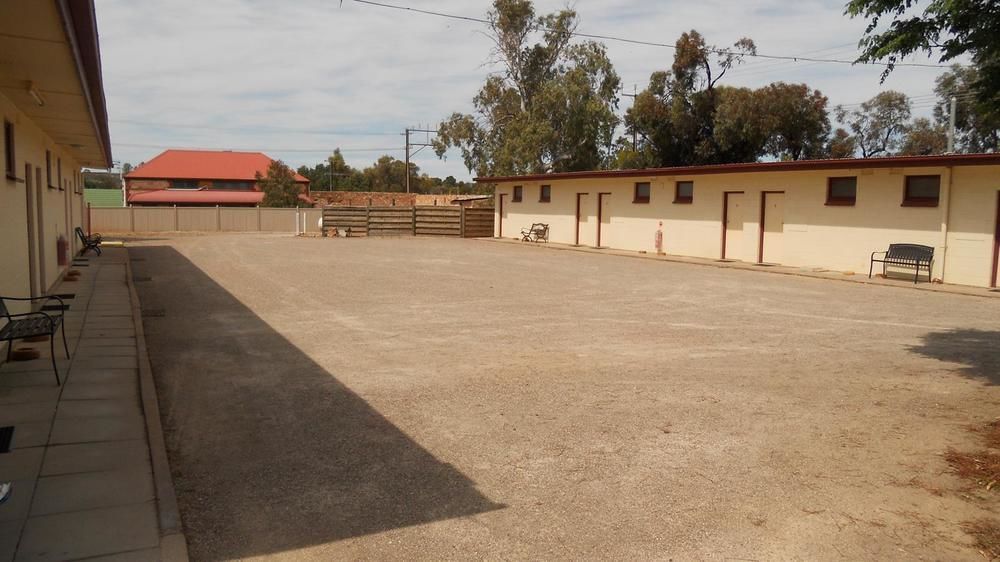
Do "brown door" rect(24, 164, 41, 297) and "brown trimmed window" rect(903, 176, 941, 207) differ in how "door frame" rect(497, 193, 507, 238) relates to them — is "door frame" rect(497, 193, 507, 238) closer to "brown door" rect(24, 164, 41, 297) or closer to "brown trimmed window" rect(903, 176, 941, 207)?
"brown trimmed window" rect(903, 176, 941, 207)

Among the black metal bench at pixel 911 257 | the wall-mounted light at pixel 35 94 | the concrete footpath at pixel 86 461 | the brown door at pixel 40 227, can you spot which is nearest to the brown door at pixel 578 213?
the black metal bench at pixel 911 257

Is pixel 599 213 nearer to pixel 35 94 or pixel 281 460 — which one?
pixel 35 94

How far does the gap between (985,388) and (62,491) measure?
7.98 metres

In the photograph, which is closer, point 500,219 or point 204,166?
point 500,219

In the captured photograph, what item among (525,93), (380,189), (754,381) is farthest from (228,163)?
(754,381)

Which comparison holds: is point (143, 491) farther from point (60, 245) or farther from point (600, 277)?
point (600, 277)

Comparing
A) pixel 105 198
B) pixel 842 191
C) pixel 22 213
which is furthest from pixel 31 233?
pixel 105 198

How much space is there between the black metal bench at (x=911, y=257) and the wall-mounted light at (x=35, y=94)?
1765 centimetres

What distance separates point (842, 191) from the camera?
20.2m

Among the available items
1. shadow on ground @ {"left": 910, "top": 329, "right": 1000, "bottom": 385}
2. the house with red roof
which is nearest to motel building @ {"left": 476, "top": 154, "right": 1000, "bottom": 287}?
shadow on ground @ {"left": 910, "top": 329, "right": 1000, "bottom": 385}

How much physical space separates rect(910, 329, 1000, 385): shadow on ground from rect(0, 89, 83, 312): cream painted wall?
10942mm

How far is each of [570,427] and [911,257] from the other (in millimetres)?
15301

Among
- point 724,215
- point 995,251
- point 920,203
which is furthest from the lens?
point 724,215

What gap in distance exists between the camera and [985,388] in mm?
7250
